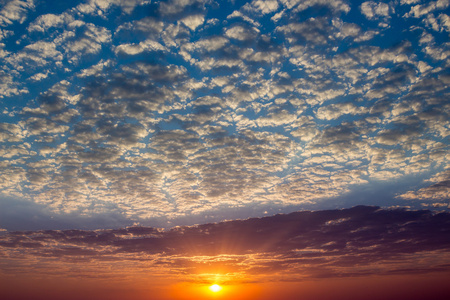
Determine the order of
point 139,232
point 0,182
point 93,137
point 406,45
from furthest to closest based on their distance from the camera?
point 139,232
point 0,182
point 93,137
point 406,45

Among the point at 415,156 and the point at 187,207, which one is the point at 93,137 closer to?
the point at 187,207

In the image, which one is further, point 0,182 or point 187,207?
Result: point 187,207

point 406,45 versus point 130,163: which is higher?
point 406,45

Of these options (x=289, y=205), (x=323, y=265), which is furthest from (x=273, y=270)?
(x=289, y=205)

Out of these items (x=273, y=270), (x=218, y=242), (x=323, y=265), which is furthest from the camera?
(x=273, y=270)

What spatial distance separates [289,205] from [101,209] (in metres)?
12.7

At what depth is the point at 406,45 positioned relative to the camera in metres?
7.86

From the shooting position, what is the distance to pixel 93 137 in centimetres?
1124

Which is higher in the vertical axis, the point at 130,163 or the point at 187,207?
the point at 130,163

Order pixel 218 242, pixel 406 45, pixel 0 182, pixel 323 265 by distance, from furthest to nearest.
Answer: pixel 323 265 < pixel 218 242 < pixel 0 182 < pixel 406 45

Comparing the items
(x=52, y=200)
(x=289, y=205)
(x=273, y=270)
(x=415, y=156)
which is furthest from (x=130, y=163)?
(x=273, y=270)

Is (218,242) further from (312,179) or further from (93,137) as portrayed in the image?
(93,137)

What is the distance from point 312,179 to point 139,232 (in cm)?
1362

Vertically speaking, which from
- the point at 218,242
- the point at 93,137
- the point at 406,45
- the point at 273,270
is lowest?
the point at 273,270
